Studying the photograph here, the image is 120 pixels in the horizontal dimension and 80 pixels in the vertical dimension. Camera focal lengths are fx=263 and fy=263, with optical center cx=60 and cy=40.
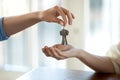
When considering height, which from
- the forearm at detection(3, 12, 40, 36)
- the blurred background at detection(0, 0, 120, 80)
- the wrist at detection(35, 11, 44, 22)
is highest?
the wrist at detection(35, 11, 44, 22)

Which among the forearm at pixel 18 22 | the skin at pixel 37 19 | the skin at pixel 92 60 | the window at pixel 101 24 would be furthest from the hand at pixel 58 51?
the window at pixel 101 24

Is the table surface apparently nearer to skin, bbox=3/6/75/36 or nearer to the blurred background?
skin, bbox=3/6/75/36

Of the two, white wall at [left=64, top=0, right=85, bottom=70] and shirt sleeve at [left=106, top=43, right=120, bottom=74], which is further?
white wall at [left=64, top=0, right=85, bottom=70]

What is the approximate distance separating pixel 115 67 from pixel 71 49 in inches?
12.4

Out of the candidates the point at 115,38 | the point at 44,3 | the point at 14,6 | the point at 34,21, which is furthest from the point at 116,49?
the point at 14,6

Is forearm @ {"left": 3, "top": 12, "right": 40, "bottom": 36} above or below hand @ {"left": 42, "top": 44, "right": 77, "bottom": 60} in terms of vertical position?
above

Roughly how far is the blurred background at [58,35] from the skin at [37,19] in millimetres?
1480

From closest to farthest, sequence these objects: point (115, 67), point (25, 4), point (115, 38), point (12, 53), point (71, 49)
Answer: point (71, 49) → point (115, 67) → point (115, 38) → point (25, 4) → point (12, 53)

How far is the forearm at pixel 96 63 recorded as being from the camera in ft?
4.91

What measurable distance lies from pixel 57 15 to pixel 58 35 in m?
1.70

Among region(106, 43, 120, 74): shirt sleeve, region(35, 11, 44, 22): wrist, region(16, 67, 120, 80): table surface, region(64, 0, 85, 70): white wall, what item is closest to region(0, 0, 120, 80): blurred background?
region(64, 0, 85, 70): white wall

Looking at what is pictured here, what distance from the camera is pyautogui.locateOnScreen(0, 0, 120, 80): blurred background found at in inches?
111

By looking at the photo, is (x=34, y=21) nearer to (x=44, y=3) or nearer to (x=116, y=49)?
(x=116, y=49)

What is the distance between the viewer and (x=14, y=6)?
306 cm
